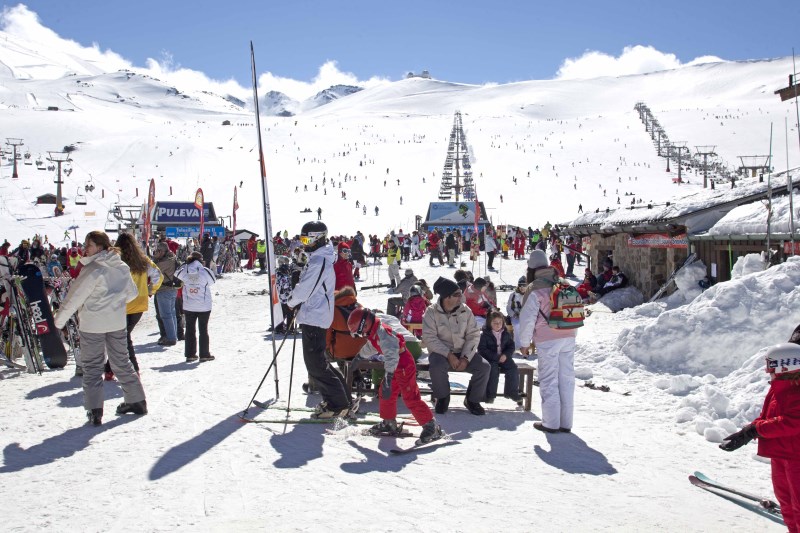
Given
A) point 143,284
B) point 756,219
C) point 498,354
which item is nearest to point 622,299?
point 756,219

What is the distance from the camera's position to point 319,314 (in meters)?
5.77

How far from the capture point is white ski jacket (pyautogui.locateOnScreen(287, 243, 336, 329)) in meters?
5.69

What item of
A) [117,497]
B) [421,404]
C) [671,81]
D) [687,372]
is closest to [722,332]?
[687,372]

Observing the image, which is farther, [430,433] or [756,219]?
[756,219]

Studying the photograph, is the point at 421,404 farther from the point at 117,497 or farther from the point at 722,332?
the point at 722,332

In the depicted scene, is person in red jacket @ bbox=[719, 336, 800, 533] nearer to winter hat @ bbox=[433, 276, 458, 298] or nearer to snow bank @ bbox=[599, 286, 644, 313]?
winter hat @ bbox=[433, 276, 458, 298]

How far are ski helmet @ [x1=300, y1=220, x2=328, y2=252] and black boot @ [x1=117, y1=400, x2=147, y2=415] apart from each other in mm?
1949

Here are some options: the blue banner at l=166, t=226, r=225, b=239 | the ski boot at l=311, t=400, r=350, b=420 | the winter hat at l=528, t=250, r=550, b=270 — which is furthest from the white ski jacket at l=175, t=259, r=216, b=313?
the blue banner at l=166, t=226, r=225, b=239

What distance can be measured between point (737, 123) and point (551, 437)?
82910mm

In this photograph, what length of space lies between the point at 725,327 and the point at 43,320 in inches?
300

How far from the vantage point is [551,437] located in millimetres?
5594

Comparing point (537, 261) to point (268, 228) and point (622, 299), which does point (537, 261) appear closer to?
point (268, 228)

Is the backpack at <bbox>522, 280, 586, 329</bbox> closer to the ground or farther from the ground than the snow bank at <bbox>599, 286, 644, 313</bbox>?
farther from the ground

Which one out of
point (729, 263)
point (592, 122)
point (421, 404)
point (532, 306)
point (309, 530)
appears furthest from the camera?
point (592, 122)
